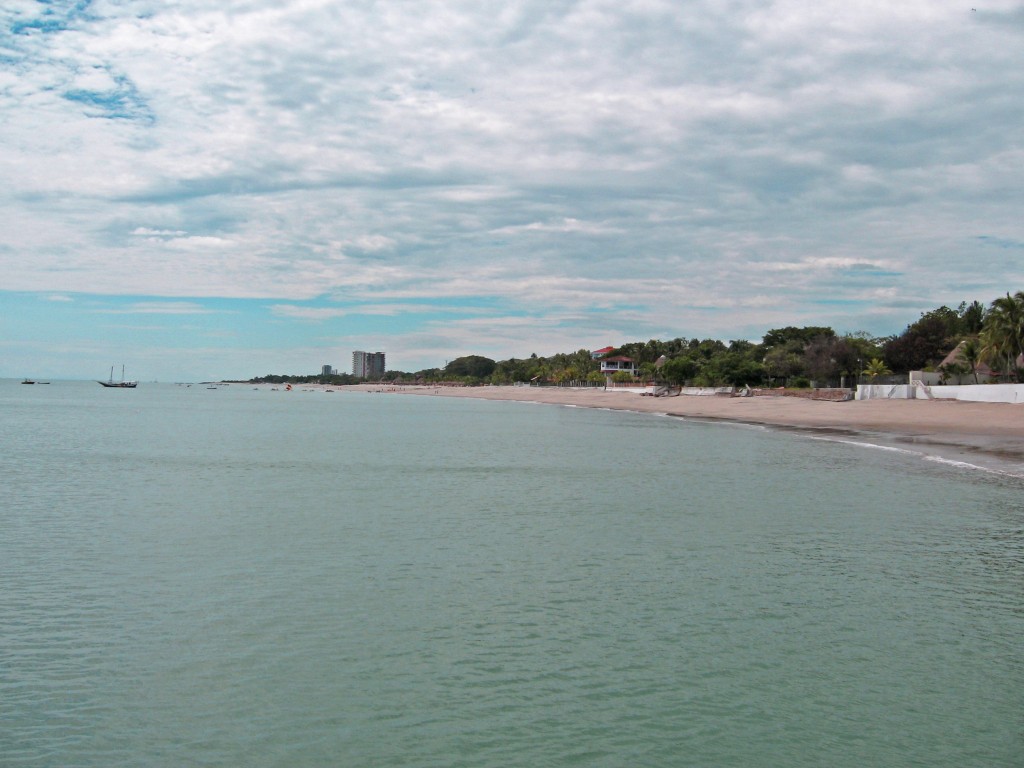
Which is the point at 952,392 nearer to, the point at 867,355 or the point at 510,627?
the point at 867,355

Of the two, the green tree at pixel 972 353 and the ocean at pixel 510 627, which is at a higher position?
the green tree at pixel 972 353

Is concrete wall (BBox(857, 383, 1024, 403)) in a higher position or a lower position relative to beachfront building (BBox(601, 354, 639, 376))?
lower

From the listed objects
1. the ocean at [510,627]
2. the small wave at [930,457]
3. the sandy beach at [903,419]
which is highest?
the sandy beach at [903,419]

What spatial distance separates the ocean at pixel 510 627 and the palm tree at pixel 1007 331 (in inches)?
1739

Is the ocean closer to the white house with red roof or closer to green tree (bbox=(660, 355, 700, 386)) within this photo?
green tree (bbox=(660, 355, 700, 386))

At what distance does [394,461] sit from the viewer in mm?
29453

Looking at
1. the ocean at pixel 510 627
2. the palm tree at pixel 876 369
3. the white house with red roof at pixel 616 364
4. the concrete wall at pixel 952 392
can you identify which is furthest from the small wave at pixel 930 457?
the white house with red roof at pixel 616 364

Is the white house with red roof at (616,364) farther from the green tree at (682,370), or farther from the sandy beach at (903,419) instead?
the sandy beach at (903,419)

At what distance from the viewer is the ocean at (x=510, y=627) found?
690 cm

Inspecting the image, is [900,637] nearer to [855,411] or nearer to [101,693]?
[101,693]

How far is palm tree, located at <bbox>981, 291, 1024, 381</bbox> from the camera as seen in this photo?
5866 centimetres

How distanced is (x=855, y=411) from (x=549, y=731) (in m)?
53.3

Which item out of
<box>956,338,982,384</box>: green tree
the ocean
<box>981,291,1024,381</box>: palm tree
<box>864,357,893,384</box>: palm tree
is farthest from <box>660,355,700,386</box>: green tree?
the ocean

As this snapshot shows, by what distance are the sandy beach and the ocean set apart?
13.2m
